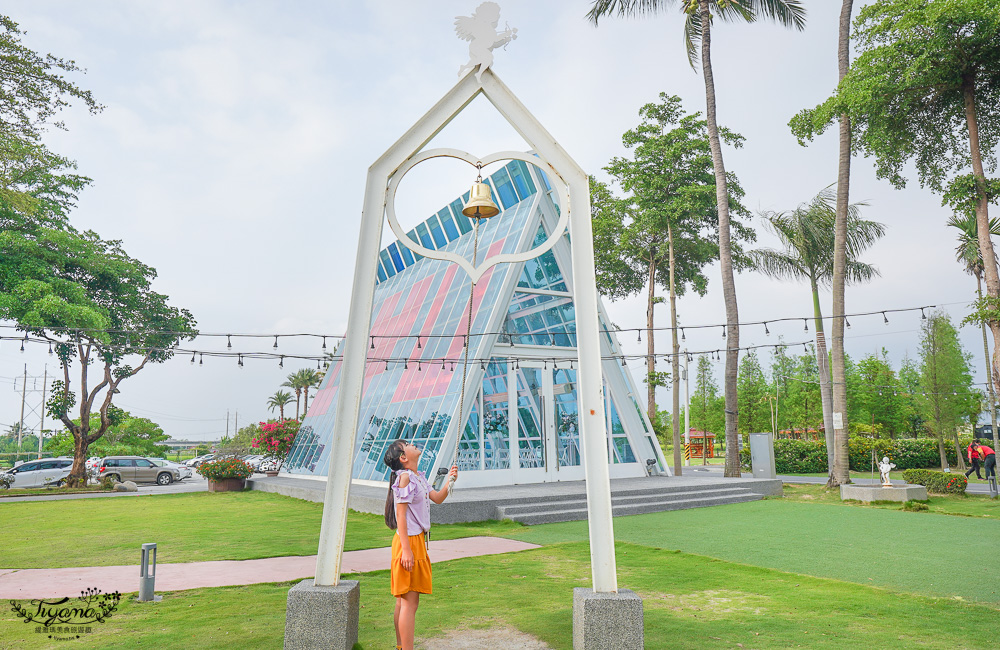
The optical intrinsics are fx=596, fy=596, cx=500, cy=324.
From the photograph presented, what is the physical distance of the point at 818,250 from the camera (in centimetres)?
2295

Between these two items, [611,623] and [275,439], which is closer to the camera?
[611,623]

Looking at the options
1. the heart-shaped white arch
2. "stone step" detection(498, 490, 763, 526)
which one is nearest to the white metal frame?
the heart-shaped white arch

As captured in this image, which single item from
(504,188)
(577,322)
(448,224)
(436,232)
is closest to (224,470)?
(436,232)

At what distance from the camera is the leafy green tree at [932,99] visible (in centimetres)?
1338

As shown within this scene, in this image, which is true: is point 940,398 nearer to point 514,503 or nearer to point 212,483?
point 514,503

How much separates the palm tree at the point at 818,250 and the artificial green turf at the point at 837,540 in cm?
860

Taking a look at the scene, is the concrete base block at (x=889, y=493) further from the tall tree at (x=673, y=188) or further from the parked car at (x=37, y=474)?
the parked car at (x=37, y=474)

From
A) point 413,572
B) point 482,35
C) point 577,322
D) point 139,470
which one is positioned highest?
point 482,35

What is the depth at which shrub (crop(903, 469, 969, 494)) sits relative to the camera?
592 inches

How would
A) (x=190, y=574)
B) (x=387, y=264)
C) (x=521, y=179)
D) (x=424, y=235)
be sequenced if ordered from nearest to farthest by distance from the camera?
1. (x=190, y=574)
2. (x=521, y=179)
3. (x=424, y=235)
4. (x=387, y=264)

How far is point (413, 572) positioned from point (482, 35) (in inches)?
168

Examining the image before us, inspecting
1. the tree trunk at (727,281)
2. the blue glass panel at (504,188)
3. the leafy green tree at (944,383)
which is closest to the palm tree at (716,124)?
the tree trunk at (727,281)

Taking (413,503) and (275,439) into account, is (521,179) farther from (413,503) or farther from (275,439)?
(413,503)

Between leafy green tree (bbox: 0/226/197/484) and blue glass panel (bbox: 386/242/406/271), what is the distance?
868 cm
